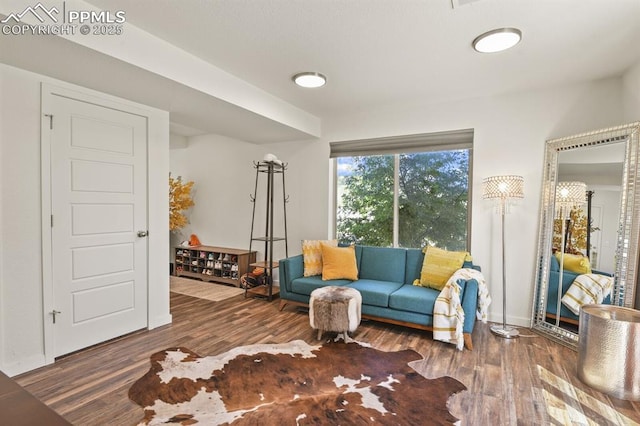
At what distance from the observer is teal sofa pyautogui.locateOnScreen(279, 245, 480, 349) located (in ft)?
9.62

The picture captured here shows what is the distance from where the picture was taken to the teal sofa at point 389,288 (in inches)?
115

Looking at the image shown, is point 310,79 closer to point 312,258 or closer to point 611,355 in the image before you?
point 312,258

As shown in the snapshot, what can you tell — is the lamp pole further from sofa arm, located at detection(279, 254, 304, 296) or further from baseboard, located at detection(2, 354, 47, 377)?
baseboard, located at detection(2, 354, 47, 377)

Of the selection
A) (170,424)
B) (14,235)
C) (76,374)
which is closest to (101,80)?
(14,235)

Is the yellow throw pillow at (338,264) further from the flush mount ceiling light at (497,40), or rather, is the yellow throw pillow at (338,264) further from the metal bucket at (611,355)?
the flush mount ceiling light at (497,40)

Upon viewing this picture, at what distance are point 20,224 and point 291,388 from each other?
2.34m

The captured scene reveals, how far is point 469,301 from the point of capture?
2.87 metres

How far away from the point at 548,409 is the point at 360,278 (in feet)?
7.17

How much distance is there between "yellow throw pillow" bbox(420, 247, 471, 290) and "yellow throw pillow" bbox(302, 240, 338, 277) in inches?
48.6

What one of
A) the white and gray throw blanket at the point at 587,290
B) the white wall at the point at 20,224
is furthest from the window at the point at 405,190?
the white wall at the point at 20,224

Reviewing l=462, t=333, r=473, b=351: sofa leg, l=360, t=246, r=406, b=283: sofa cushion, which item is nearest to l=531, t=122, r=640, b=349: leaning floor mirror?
l=462, t=333, r=473, b=351: sofa leg

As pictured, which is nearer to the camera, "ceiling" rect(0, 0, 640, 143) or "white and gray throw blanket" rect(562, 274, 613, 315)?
"ceiling" rect(0, 0, 640, 143)

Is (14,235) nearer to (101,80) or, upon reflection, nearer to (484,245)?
(101,80)

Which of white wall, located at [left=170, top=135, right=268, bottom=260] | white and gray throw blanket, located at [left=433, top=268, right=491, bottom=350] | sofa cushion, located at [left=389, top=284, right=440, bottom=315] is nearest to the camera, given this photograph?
white and gray throw blanket, located at [left=433, top=268, right=491, bottom=350]
